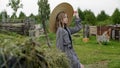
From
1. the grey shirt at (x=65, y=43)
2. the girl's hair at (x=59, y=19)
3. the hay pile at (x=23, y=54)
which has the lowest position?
the grey shirt at (x=65, y=43)

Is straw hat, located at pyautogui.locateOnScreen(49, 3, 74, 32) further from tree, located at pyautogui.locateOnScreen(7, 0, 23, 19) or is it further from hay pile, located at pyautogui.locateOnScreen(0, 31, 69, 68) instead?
tree, located at pyautogui.locateOnScreen(7, 0, 23, 19)

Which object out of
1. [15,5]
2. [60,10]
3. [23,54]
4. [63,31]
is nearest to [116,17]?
[15,5]

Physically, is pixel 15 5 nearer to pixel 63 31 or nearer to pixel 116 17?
pixel 116 17

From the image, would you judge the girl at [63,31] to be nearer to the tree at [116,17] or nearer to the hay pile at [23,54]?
the hay pile at [23,54]

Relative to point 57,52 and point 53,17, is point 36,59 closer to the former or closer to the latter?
point 57,52

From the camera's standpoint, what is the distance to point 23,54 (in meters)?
2.18

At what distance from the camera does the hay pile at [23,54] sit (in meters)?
2.17

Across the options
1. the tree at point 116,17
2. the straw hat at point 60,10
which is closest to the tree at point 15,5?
the tree at point 116,17

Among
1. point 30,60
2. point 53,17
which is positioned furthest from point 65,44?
point 30,60

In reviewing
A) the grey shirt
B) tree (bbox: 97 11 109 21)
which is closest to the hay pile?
the grey shirt

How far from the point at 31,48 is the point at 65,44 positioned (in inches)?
156

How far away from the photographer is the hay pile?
217cm

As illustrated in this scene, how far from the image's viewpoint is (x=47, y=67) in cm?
229

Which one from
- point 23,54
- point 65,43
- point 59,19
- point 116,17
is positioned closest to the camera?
point 23,54
